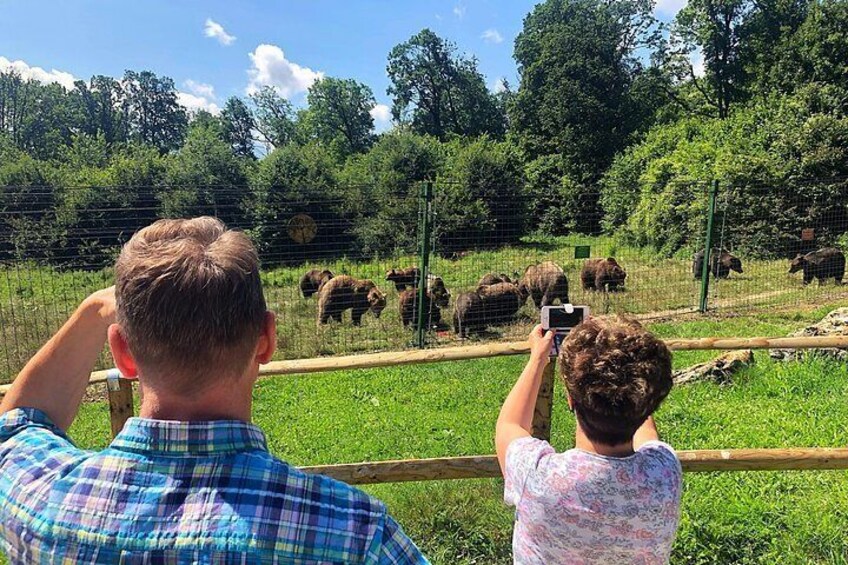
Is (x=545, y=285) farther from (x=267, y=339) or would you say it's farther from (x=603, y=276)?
(x=267, y=339)

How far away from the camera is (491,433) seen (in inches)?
233

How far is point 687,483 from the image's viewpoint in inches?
171

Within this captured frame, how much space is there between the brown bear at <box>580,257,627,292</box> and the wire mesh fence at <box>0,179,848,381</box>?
0.16 feet

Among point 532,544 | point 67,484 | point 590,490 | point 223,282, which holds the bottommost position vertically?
point 532,544

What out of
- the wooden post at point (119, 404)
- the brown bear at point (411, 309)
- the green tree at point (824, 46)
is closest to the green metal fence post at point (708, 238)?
the brown bear at point (411, 309)

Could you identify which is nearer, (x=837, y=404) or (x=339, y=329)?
(x=837, y=404)

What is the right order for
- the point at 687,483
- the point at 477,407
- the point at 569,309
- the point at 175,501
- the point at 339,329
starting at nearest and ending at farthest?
the point at 175,501 < the point at 569,309 < the point at 687,483 < the point at 477,407 < the point at 339,329

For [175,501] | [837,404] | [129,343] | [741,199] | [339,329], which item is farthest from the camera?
[741,199]

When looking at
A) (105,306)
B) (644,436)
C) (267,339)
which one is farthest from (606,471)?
(105,306)

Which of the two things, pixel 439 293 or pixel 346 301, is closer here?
pixel 346 301

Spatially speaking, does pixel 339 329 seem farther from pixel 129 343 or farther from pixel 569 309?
pixel 129 343

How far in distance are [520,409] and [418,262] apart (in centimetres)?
1244

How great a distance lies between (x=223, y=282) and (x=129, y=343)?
0.21 meters

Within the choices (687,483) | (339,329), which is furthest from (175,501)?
(339,329)
